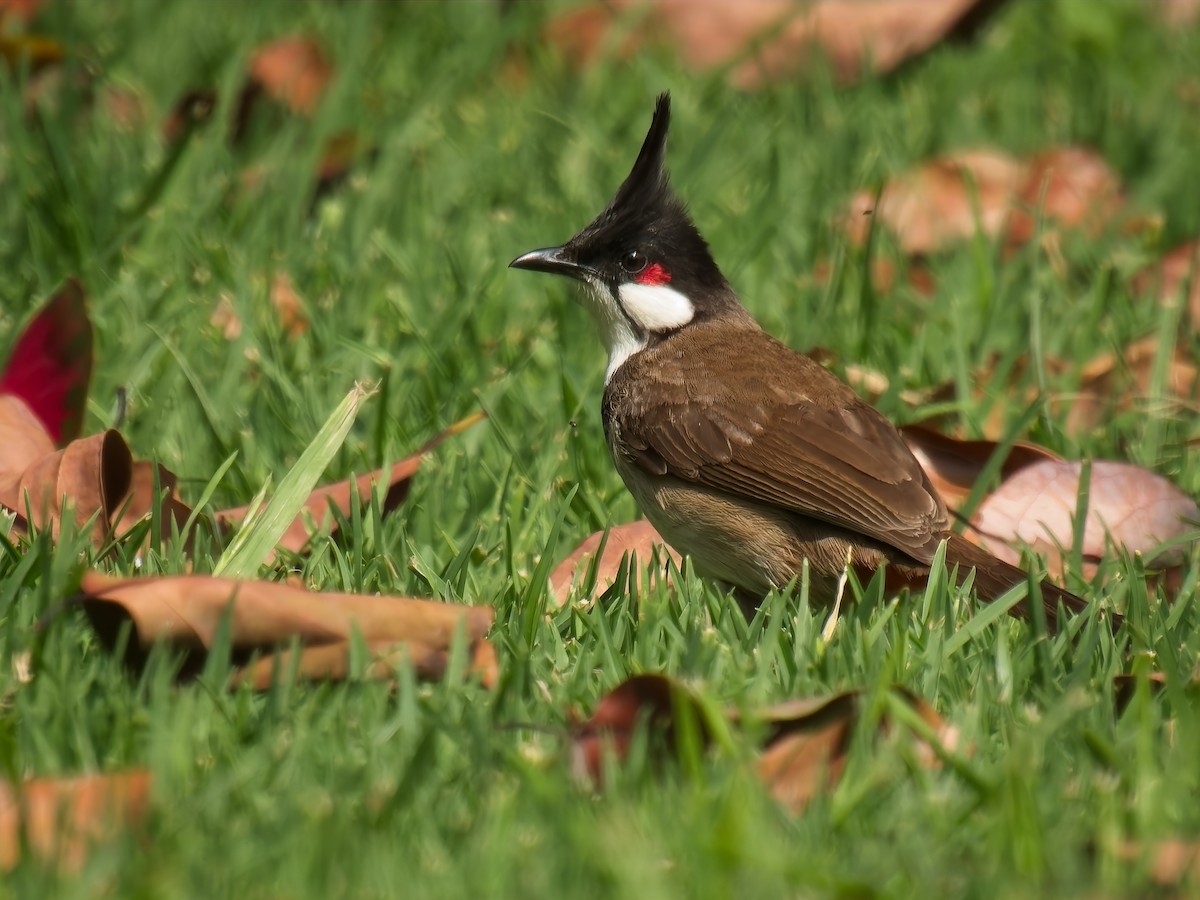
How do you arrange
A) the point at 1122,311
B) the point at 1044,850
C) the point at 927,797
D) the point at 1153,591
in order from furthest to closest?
1. the point at 1122,311
2. the point at 1153,591
3. the point at 927,797
4. the point at 1044,850

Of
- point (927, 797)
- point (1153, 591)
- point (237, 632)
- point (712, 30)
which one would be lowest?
point (1153, 591)

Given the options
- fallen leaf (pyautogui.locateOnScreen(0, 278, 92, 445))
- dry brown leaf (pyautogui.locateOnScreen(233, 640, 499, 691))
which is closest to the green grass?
dry brown leaf (pyautogui.locateOnScreen(233, 640, 499, 691))

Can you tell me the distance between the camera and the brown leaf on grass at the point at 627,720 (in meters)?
2.67

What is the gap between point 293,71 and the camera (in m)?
6.39

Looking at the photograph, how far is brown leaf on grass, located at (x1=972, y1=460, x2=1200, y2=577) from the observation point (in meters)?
4.04

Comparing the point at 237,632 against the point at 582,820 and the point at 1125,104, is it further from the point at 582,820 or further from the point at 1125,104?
the point at 1125,104

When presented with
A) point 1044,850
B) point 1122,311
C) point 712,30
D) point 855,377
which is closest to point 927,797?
point 1044,850

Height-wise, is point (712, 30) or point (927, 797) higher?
point (712, 30)

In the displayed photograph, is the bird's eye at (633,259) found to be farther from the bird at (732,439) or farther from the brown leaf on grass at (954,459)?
the brown leaf on grass at (954,459)

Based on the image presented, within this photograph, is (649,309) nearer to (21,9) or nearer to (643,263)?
(643,263)

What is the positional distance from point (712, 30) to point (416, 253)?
2.37m

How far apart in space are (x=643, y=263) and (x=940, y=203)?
5.49 ft

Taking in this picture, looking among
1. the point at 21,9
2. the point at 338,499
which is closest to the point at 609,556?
the point at 338,499

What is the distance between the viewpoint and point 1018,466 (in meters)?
4.34
